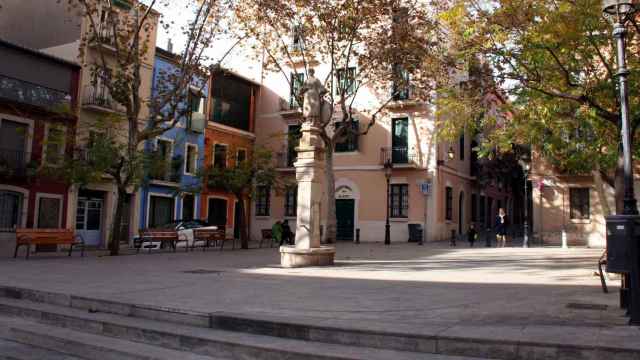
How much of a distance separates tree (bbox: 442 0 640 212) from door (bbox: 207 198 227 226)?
22.3 meters

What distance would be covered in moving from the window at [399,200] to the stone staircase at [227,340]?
969 inches

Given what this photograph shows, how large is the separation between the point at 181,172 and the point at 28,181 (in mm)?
9652

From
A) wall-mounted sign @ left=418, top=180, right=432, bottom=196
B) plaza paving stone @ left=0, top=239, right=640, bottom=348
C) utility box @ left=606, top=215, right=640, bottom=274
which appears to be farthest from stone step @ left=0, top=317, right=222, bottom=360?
wall-mounted sign @ left=418, top=180, right=432, bottom=196

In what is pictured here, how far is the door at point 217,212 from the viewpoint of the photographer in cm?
3409

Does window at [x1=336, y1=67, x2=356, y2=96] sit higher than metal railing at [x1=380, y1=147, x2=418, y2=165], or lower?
higher

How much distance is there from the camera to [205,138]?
33188mm

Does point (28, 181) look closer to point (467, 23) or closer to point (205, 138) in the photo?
point (205, 138)

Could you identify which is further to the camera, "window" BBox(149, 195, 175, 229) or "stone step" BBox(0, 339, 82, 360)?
"window" BBox(149, 195, 175, 229)

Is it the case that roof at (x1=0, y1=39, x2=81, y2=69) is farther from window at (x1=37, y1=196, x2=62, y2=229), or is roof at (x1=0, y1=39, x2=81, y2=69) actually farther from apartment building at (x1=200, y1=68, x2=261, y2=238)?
apartment building at (x1=200, y1=68, x2=261, y2=238)

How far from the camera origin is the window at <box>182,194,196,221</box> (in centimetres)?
3191

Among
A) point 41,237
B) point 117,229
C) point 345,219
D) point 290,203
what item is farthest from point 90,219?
point 345,219

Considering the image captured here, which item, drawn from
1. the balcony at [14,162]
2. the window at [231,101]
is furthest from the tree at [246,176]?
the window at [231,101]

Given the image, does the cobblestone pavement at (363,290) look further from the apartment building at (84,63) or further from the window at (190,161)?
the window at (190,161)

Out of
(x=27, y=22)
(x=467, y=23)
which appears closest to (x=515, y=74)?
(x=467, y=23)
